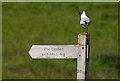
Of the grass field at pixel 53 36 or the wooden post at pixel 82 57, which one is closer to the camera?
the wooden post at pixel 82 57

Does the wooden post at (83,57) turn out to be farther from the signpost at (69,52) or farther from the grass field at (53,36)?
the grass field at (53,36)

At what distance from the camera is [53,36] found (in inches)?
500

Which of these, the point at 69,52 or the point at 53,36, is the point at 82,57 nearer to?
the point at 69,52

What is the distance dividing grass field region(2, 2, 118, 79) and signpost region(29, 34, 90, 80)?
7.75ft

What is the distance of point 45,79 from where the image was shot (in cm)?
639

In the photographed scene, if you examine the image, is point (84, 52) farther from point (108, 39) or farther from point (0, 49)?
point (108, 39)

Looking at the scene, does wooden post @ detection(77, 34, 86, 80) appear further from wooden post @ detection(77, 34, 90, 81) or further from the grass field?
the grass field

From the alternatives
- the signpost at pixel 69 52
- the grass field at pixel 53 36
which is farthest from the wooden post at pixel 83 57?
the grass field at pixel 53 36

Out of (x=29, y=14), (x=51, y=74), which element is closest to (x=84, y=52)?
(x=51, y=74)

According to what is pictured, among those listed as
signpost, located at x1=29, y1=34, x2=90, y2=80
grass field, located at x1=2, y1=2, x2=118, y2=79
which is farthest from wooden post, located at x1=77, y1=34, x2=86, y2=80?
grass field, located at x1=2, y1=2, x2=118, y2=79

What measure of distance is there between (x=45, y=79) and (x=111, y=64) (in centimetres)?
245

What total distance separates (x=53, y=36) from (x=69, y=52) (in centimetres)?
861

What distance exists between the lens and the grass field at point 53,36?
717 cm

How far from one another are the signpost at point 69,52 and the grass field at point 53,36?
2362 mm
